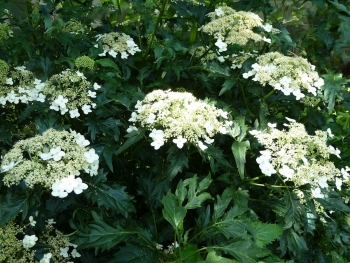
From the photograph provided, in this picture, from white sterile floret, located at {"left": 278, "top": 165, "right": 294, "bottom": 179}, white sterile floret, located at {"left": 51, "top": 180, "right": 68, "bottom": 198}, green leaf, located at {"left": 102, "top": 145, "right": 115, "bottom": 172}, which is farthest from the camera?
green leaf, located at {"left": 102, "top": 145, "right": 115, "bottom": 172}

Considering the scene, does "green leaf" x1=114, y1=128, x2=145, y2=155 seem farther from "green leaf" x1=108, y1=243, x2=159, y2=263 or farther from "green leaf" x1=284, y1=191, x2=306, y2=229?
"green leaf" x1=284, y1=191, x2=306, y2=229

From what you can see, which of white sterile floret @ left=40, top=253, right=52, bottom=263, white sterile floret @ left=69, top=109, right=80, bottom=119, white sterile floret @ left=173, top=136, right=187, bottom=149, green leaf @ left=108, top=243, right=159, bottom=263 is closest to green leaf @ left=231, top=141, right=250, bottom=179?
white sterile floret @ left=173, top=136, right=187, bottom=149

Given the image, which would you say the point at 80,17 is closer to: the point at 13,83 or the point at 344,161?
the point at 13,83

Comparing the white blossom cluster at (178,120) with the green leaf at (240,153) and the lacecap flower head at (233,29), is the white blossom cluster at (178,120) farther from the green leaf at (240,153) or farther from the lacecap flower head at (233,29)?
the lacecap flower head at (233,29)

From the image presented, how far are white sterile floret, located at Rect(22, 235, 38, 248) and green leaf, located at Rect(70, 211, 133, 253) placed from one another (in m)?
0.14

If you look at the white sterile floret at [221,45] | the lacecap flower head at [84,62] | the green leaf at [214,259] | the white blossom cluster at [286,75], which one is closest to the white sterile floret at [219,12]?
the white sterile floret at [221,45]

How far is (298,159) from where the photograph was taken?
1.73 m

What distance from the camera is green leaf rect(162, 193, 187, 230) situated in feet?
5.27

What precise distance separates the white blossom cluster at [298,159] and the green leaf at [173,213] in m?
0.36

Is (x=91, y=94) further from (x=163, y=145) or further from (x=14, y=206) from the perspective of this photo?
(x=14, y=206)

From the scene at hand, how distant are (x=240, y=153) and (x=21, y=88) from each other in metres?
0.98

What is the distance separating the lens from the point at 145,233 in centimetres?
172

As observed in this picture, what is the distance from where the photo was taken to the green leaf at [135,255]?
1622 mm

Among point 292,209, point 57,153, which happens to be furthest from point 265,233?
point 57,153
